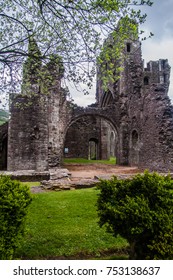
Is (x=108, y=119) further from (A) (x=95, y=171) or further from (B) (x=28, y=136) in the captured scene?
(B) (x=28, y=136)

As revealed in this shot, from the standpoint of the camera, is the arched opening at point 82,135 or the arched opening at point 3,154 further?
the arched opening at point 82,135

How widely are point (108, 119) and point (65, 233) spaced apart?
2072 cm

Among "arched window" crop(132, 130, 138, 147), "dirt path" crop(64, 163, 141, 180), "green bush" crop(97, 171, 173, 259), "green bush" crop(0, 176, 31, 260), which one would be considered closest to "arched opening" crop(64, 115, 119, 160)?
"arched window" crop(132, 130, 138, 147)

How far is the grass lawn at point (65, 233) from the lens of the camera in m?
4.73

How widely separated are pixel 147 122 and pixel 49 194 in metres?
13.0

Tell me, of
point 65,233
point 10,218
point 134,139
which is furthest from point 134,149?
point 10,218

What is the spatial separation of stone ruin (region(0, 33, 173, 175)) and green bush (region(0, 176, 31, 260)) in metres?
6.00

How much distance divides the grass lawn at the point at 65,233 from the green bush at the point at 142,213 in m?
1.31

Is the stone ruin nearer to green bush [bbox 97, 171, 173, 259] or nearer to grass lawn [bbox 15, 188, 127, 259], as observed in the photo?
grass lawn [bbox 15, 188, 127, 259]

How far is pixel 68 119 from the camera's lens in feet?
77.4

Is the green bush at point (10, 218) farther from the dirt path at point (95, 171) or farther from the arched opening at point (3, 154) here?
the arched opening at point (3, 154)

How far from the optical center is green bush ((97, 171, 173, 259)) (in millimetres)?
3370

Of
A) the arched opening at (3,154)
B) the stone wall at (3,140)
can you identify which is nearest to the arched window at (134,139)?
the stone wall at (3,140)

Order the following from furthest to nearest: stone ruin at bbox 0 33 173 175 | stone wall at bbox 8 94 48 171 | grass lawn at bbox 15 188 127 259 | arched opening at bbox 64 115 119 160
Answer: arched opening at bbox 64 115 119 160, stone wall at bbox 8 94 48 171, stone ruin at bbox 0 33 173 175, grass lawn at bbox 15 188 127 259
